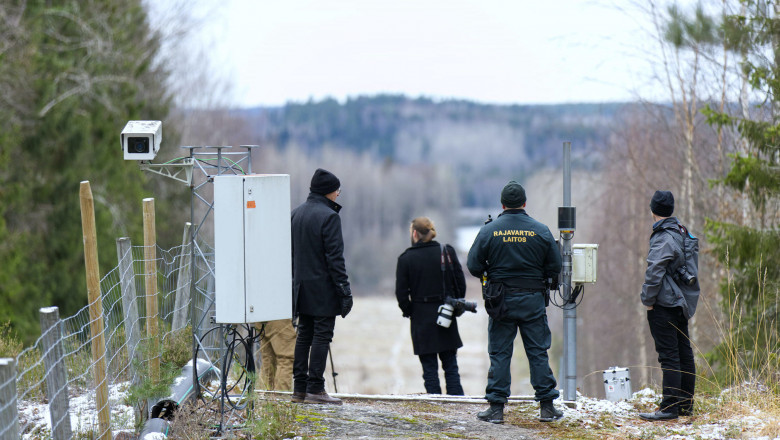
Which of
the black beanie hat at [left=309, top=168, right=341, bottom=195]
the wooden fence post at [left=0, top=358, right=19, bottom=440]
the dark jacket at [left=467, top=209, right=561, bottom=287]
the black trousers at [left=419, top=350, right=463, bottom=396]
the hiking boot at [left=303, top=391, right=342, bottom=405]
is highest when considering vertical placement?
the black beanie hat at [left=309, top=168, right=341, bottom=195]

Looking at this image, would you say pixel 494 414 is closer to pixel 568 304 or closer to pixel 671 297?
pixel 568 304

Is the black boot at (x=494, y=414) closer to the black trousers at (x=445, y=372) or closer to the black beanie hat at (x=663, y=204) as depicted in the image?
the black trousers at (x=445, y=372)

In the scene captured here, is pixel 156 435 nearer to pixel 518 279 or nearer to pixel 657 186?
pixel 518 279

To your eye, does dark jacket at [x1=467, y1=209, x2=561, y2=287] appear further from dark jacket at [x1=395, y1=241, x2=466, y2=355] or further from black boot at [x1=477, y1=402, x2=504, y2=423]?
dark jacket at [x1=395, y1=241, x2=466, y2=355]

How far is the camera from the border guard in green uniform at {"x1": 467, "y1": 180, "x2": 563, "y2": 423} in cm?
709

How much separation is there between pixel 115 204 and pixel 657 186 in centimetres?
1421

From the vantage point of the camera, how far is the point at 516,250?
7082 mm

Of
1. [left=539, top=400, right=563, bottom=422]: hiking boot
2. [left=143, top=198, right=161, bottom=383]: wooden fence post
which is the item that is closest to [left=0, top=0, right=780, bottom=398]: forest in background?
[left=539, top=400, right=563, bottom=422]: hiking boot

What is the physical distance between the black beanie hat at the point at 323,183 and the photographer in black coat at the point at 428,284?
169 centimetres

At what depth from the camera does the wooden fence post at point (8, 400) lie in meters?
4.30

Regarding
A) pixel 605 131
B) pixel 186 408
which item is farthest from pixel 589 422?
pixel 605 131

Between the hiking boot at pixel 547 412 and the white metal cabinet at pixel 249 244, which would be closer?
the white metal cabinet at pixel 249 244

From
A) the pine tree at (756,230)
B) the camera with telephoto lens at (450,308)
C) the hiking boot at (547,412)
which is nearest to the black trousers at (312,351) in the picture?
the camera with telephoto lens at (450,308)

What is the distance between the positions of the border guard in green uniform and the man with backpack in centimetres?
84
